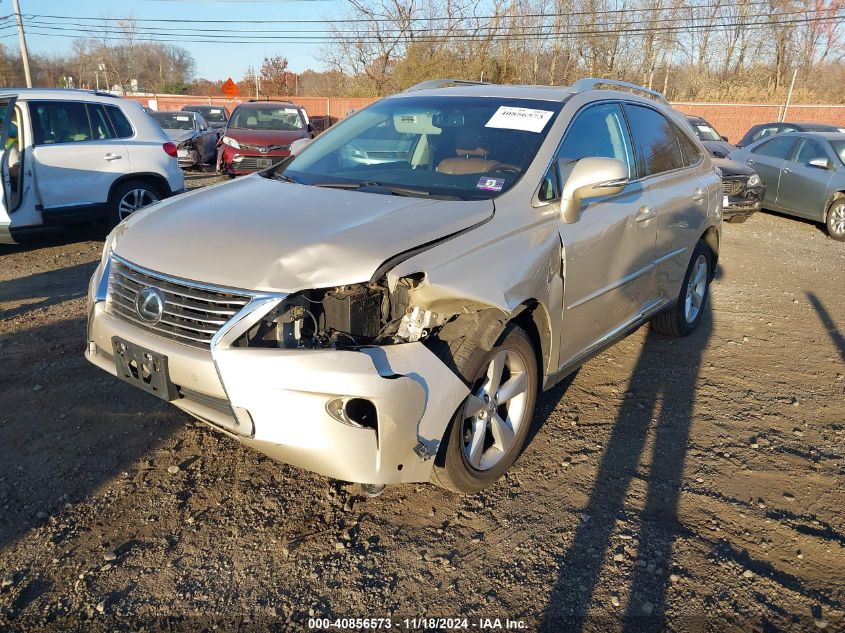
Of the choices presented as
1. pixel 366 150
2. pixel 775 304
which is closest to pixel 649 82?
pixel 775 304

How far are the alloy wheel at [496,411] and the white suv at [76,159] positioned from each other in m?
5.81

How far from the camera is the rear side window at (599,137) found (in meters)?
3.64

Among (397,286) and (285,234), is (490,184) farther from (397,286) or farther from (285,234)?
(285,234)

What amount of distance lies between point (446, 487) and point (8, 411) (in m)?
2.57

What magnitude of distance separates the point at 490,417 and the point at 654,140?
2664 mm

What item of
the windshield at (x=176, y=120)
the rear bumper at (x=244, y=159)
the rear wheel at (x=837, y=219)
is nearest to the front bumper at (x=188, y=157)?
the windshield at (x=176, y=120)

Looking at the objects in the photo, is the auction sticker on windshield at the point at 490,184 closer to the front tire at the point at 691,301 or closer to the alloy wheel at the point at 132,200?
the front tire at the point at 691,301

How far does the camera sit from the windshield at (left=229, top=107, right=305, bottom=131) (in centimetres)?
1364

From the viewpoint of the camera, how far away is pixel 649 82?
37969 millimetres

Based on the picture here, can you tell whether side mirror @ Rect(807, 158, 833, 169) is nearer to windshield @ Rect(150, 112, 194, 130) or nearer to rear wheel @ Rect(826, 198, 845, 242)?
rear wheel @ Rect(826, 198, 845, 242)

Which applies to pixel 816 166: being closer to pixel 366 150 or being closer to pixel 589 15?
pixel 366 150

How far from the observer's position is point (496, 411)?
3.10 metres

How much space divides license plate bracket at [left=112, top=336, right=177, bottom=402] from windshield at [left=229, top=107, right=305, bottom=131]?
453 inches

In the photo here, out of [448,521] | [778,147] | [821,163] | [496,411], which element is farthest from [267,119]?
[448,521]
